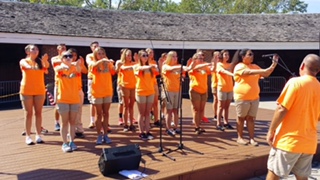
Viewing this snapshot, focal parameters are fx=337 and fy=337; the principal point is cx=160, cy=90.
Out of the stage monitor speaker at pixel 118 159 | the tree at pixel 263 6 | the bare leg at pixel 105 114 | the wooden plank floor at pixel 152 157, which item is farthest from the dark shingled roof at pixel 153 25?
the tree at pixel 263 6

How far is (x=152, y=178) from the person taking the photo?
14.8ft

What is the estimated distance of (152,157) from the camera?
5.48 m

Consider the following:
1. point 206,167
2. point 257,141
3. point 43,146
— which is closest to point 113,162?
point 206,167

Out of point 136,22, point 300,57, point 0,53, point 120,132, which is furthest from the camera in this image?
point 300,57

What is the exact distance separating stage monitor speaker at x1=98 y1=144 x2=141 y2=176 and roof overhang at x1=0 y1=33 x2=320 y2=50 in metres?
6.97

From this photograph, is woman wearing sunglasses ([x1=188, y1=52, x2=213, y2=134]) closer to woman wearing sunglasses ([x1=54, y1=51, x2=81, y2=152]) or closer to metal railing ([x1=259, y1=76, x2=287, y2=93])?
woman wearing sunglasses ([x1=54, y1=51, x2=81, y2=152])

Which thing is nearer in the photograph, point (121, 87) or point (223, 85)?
point (121, 87)

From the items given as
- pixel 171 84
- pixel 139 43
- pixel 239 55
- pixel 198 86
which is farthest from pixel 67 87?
pixel 139 43

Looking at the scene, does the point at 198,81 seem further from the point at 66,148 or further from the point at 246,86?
the point at 66,148

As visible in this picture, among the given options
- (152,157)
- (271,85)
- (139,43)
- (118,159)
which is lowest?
(152,157)

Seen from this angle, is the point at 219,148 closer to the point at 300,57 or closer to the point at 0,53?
the point at 0,53

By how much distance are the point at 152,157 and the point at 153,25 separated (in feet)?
40.3

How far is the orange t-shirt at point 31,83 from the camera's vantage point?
6.00m

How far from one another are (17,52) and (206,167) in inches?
524
